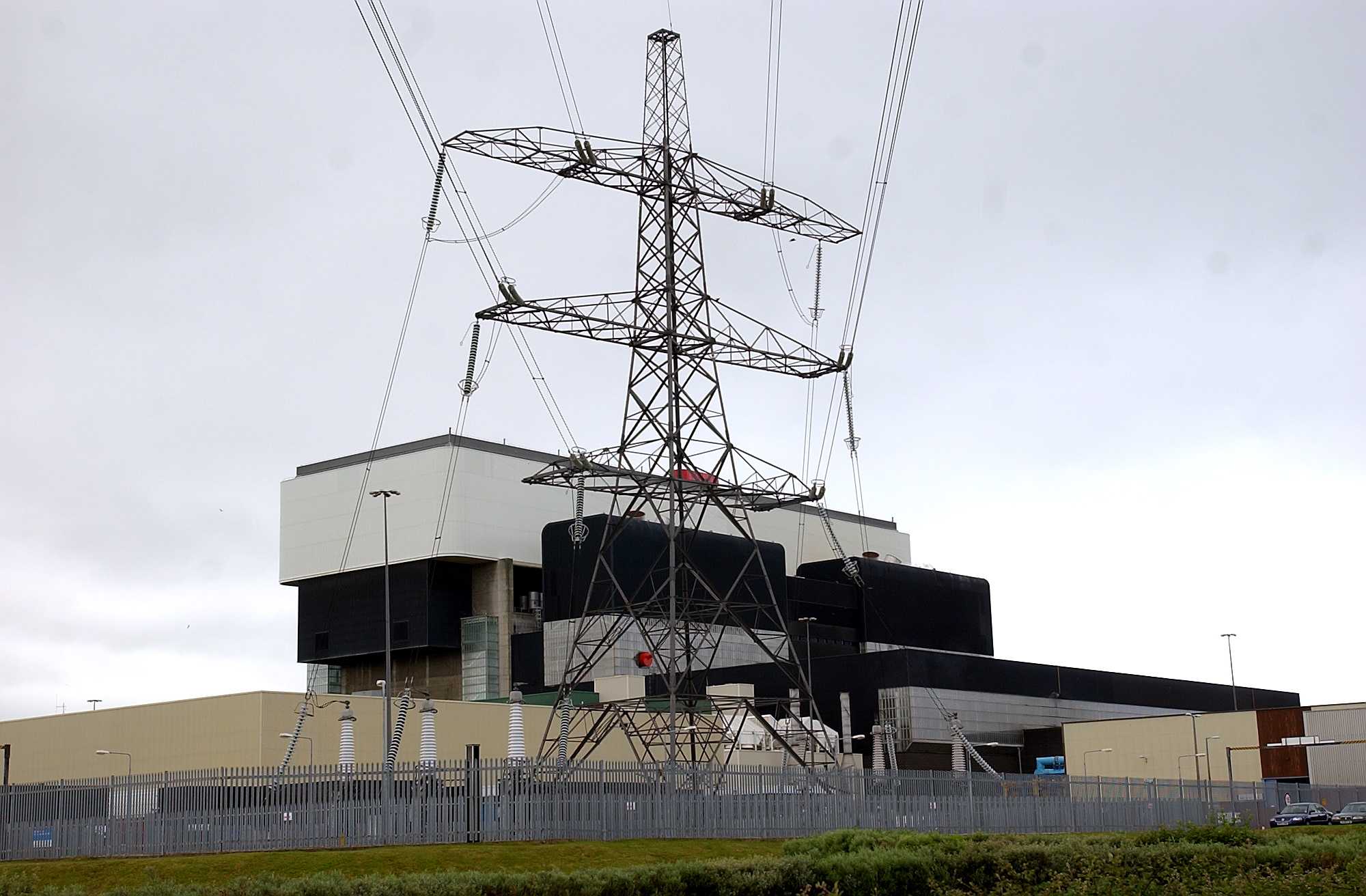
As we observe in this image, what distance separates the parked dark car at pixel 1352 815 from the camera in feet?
206

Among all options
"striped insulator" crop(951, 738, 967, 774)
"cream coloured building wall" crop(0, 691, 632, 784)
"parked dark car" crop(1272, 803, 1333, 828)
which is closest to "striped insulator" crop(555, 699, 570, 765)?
"cream coloured building wall" crop(0, 691, 632, 784)

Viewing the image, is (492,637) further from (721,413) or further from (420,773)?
(420,773)

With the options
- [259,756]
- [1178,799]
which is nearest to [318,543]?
[259,756]

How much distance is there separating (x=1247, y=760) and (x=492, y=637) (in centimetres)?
5499

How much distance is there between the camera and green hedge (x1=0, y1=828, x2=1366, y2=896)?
23.6 m

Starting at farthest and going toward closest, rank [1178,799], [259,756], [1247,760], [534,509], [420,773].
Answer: [534,509] → [1247,760] → [259,756] → [1178,799] → [420,773]

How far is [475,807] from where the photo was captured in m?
39.8

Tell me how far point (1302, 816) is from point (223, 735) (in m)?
50.4

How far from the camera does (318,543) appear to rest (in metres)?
126

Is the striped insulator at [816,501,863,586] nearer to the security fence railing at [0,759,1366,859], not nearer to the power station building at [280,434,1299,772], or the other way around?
the power station building at [280,434,1299,772]

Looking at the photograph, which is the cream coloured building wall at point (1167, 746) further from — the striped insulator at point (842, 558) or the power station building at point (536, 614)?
the striped insulator at point (842, 558)

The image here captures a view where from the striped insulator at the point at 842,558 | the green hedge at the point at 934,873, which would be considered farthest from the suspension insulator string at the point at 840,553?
the green hedge at the point at 934,873

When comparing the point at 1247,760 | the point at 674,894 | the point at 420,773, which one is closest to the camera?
the point at 674,894

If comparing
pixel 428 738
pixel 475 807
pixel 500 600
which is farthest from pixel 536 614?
pixel 475 807
